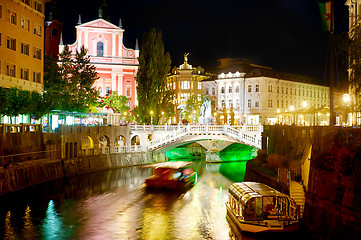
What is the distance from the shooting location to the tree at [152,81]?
6725cm

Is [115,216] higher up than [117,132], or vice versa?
[117,132]

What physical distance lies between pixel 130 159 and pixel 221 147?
15.6m

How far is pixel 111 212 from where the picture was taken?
33.8 meters

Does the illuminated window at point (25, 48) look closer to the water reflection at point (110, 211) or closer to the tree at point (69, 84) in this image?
the tree at point (69, 84)

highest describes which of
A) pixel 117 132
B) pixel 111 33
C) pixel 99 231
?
pixel 111 33

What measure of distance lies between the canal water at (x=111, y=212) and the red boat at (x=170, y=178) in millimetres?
1137

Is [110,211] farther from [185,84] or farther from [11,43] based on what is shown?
[185,84]

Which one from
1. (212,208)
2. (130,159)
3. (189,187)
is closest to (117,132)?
(130,159)

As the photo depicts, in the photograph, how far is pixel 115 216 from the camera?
3259 cm

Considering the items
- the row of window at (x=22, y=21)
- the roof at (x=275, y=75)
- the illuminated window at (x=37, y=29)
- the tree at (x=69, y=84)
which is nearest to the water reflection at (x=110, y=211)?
the tree at (x=69, y=84)

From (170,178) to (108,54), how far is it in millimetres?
44283

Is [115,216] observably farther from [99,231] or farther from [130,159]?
[130,159]

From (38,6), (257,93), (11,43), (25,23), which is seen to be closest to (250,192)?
(11,43)

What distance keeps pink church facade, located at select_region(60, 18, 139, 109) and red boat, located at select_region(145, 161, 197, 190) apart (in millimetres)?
39436
